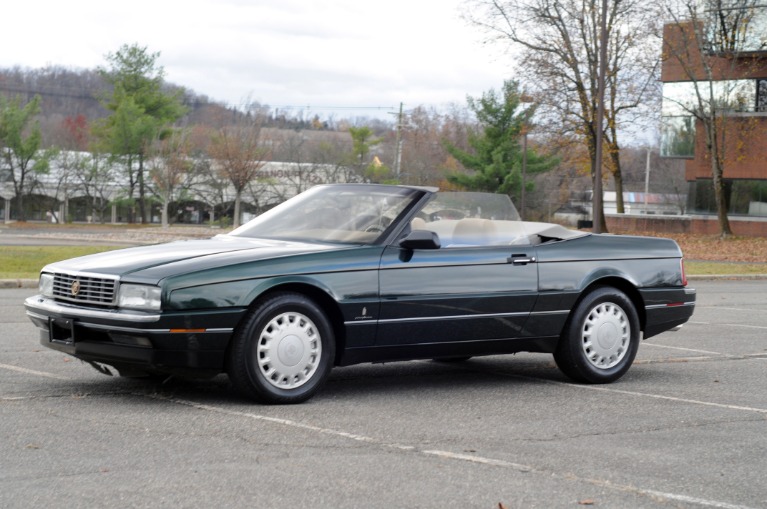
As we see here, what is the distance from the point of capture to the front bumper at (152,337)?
6.45 metres

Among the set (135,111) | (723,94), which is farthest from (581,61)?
(135,111)

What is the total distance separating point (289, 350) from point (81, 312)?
129 cm

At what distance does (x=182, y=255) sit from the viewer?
6.94 m

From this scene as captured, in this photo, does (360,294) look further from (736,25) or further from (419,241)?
(736,25)

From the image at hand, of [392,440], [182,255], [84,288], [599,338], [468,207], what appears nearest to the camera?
[392,440]

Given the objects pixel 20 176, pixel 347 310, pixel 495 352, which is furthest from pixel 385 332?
pixel 20 176

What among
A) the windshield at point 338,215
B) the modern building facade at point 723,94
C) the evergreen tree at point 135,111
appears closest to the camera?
the windshield at point 338,215

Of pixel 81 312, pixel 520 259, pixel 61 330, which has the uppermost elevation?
pixel 520 259

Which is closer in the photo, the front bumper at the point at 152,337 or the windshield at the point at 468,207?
the front bumper at the point at 152,337

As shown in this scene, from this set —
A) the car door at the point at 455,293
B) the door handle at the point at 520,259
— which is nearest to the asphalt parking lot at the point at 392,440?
the car door at the point at 455,293

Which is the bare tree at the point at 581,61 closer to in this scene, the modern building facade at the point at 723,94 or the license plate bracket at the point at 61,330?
the modern building facade at the point at 723,94

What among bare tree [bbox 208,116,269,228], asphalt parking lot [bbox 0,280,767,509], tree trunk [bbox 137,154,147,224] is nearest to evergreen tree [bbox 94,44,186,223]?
tree trunk [bbox 137,154,147,224]

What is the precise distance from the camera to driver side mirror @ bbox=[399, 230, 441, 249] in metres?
7.30

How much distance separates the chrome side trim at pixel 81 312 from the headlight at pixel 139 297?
49 mm
